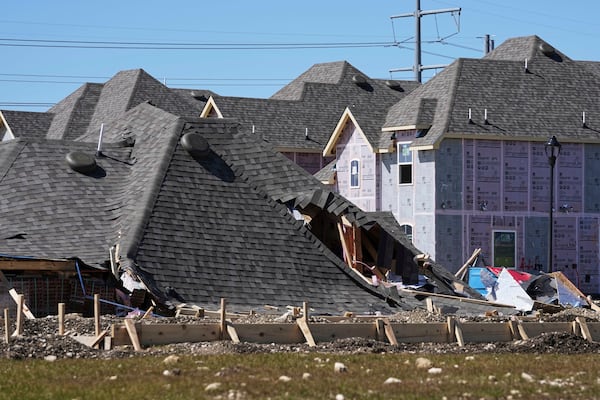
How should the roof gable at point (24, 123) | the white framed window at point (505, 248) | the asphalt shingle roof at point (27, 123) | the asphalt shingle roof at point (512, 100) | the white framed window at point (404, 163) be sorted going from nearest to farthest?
the white framed window at point (505, 248) < the asphalt shingle roof at point (512, 100) < the white framed window at point (404, 163) < the roof gable at point (24, 123) < the asphalt shingle roof at point (27, 123)

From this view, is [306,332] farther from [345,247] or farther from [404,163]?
[404,163]

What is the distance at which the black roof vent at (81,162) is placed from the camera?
3659cm

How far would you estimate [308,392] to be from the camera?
1549 centimetres

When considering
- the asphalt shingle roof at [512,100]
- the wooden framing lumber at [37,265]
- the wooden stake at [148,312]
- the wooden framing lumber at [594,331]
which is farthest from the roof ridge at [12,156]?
the asphalt shingle roof at [512,100]

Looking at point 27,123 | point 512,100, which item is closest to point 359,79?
point 512,100

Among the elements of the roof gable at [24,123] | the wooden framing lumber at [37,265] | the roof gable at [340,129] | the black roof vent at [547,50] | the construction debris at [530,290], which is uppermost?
the black roof vent at [547,50]

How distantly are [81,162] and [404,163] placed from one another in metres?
23.3

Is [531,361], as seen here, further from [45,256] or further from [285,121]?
[285,121]

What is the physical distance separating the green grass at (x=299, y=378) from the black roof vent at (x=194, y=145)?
16566 mm

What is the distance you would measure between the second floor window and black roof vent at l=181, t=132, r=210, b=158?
21475 millimetres

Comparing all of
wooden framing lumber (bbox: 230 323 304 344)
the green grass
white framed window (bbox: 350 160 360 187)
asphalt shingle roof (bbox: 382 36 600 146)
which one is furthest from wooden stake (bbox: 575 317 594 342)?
white framed window (bbox: 350 160 360 187)

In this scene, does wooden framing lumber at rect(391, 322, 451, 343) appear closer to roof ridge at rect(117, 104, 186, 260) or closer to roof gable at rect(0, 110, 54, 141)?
roof ridge at rect(117, 104, 186, 260)

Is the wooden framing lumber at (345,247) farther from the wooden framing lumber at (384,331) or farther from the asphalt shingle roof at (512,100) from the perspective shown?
the asphalt shingle roof at (512,100)

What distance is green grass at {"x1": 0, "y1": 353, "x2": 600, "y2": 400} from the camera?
50.7 ft
